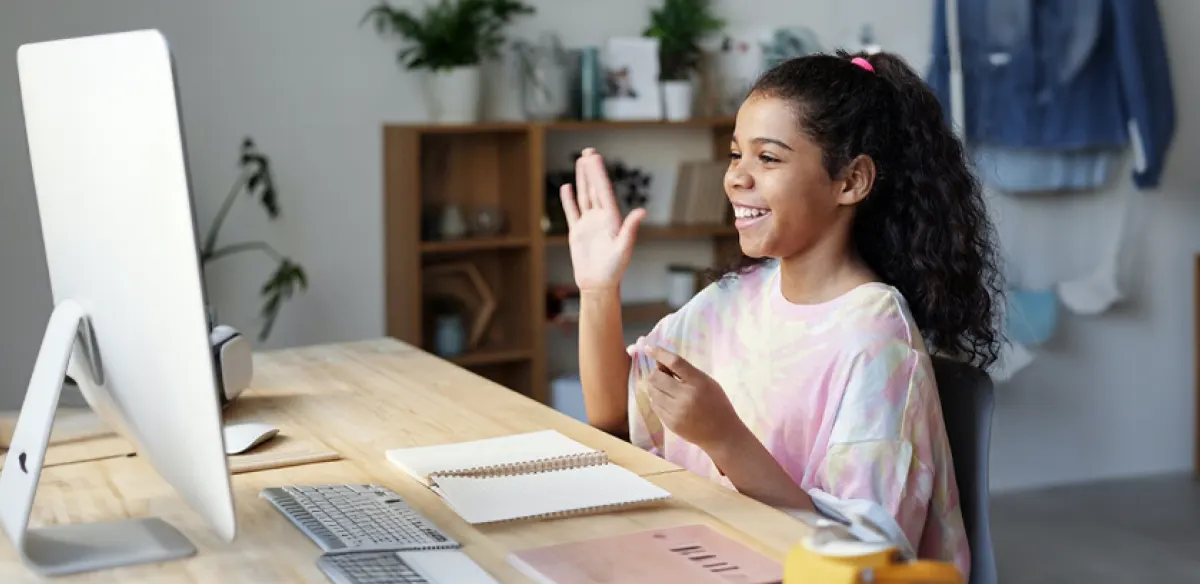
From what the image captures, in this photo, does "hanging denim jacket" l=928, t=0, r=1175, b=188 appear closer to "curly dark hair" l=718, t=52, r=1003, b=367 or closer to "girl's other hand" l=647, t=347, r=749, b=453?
"curly dark hair" l=718, t=52, r=1003, b=367

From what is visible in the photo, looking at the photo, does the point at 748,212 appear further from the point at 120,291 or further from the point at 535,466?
the point at 120,291

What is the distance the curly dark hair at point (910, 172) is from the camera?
1829mm

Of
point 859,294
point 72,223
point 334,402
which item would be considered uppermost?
point 72,223

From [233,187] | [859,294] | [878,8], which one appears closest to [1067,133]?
[878,8]

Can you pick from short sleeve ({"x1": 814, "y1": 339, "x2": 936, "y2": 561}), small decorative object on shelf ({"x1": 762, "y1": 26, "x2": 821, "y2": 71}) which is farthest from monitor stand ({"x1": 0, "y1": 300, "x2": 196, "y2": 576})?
small decorative object on shelf ({"x1": 762, "y1": 26, "x2": 821, "y2": 71})

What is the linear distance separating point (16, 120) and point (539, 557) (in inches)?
112

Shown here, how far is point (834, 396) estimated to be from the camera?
1.72 m

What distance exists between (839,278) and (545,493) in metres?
0.55

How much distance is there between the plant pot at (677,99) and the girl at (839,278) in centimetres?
227

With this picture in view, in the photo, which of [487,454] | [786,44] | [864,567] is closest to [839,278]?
[487,454]

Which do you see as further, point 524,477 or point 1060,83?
point 1060,83

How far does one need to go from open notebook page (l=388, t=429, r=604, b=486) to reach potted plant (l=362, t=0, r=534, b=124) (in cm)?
226

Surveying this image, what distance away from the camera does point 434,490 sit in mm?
1562

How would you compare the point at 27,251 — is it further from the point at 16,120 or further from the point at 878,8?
the point at 878,8
